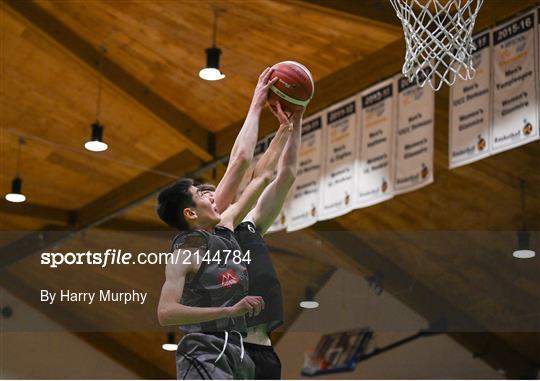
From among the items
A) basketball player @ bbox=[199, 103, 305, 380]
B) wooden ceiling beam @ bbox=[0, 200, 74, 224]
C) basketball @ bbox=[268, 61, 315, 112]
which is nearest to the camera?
basketball player @ bbox=[199, 103, 305, 380]

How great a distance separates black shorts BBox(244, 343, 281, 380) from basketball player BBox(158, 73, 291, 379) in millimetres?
100

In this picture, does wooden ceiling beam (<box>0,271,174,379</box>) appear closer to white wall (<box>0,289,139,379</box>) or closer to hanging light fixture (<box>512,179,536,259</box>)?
white wall (<box>0,289,139,379</box>)

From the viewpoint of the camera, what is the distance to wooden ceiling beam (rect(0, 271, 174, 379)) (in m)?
15.3

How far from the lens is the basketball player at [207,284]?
4926 mm

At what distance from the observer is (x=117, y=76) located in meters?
12.5

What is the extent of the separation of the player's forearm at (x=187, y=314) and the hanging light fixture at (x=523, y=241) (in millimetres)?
6229

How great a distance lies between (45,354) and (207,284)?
1242 cm

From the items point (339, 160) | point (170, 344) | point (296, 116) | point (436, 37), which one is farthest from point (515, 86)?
point (170, 344)

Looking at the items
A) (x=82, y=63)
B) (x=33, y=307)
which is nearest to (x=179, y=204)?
(x=82, y=63)

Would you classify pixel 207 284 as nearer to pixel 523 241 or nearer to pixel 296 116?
pixel 296 116

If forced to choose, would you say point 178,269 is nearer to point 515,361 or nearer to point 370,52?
point 370,52

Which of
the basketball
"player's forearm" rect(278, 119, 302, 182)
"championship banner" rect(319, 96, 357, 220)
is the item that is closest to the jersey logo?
"player's forearm" rect(278, 119, 302, 182)

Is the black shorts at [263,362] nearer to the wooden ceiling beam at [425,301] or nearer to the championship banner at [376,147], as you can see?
the championship banner at [376,147]

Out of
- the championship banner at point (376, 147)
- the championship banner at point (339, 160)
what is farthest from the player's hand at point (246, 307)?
the championship banner at point (339, 160)
